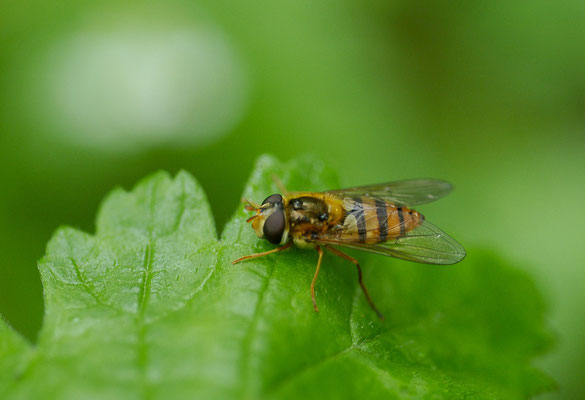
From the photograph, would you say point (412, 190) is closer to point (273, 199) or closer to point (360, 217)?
point (360, 217)

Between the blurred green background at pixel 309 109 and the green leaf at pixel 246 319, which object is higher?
the blurred green background at pixel 309 109

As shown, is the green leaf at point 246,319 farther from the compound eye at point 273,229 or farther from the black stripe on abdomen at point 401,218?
A: the black stripe on abdomen at point 401,218

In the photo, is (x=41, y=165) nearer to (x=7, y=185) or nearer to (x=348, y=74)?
(x=7, y=185)

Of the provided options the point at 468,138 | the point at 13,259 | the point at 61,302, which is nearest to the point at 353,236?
the point at 61,302

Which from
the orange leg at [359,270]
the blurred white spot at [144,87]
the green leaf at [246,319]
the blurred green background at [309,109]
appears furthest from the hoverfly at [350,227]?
the blurred white spot at [144,87]

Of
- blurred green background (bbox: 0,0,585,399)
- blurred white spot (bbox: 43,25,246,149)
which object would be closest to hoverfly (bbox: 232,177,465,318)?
blurred green background (bbox: 0,0,585,399)

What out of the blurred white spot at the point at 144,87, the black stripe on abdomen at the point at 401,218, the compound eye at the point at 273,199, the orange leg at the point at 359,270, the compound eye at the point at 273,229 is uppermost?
the blurred white spot at the point at 144,87

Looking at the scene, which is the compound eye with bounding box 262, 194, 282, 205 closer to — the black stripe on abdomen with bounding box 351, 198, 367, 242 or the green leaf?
the green leaf
